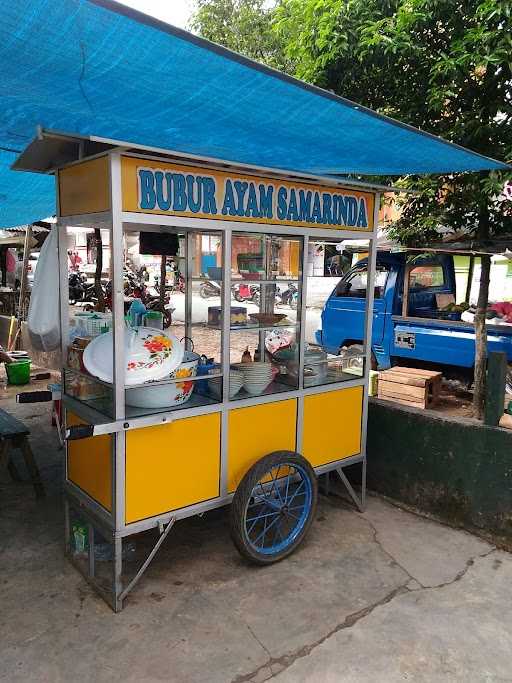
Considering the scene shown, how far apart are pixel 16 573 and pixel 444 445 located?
2729 mm

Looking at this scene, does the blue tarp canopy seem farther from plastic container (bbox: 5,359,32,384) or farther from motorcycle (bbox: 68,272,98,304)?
motorcycle (bbox: 68,272,98,304)

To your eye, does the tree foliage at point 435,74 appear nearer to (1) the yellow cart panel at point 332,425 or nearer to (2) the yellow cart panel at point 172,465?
(1) the yellow cart panel at point 332,425

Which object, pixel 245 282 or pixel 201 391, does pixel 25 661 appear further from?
pixel 245 282

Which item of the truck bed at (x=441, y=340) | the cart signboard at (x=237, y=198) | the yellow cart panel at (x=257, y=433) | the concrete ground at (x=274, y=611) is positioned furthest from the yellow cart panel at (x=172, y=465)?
the truck bed at (x=441, y=340)

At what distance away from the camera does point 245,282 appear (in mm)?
3156

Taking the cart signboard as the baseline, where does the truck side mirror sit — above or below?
below

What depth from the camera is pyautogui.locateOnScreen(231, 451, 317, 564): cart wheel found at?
9.39 ft

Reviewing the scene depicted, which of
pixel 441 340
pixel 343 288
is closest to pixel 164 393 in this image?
pixel 441 340

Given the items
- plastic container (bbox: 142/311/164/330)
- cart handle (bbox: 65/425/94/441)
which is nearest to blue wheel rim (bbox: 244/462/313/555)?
cart handle (bbox: 65/425/94/441)

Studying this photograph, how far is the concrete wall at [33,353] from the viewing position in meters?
8.14

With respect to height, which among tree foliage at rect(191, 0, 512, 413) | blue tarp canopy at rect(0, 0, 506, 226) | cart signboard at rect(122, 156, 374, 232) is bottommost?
cart signboard at rect(122, 156, 374, 232)

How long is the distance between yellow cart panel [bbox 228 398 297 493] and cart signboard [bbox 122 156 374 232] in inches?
42.4

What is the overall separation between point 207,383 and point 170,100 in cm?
151

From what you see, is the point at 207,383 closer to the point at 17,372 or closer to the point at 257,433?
the point at 257,433
